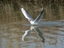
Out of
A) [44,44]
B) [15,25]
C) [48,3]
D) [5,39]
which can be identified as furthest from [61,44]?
[48,3]

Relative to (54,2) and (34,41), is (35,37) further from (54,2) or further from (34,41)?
(54,2)

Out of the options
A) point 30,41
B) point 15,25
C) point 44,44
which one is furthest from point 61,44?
point 15,25

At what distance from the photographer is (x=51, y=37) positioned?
922cm

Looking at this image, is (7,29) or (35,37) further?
(7,29)

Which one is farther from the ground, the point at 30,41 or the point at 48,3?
the point at 30,41

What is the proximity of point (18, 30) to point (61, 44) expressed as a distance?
2.90m

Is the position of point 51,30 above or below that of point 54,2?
above

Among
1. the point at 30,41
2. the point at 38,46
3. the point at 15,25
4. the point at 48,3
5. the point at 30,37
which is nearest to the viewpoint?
the point at 38,46

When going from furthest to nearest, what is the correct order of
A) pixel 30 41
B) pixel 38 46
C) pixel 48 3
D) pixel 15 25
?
pixel 48 3
pixel 15 25
pixel 30 41
pixel 38 46

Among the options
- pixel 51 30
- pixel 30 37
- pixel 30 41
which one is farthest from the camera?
pixel 51 30

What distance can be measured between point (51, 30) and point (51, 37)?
1292 mm

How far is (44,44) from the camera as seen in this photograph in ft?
27.1

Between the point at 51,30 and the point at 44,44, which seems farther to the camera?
the point at 51,30

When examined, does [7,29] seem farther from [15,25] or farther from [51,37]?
[51,37]
